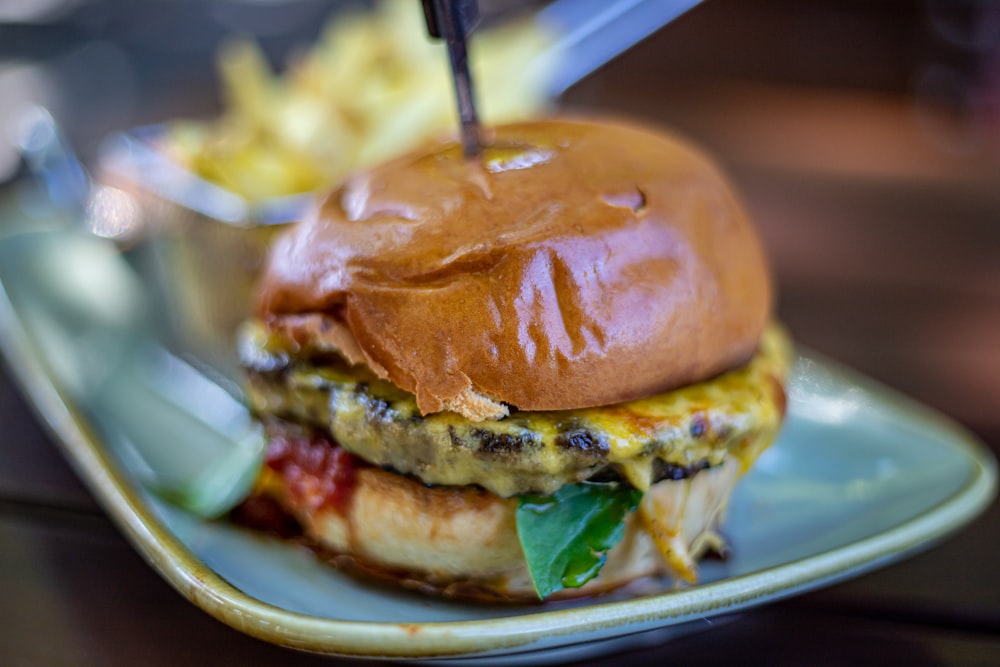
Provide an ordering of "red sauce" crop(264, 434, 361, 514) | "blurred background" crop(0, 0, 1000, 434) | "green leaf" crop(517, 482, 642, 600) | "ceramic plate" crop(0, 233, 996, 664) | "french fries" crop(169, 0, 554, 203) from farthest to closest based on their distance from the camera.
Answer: "blurred background" crop(0, 0, 1000, 434) → "french fries" crop(169, 0, 554, 203) → "red sauce" crop(264, 434, 361, 514) → "green leaf" crop(517, 482, 642, 600) → "ceramic plate" crop(0, 233, 996, 664)

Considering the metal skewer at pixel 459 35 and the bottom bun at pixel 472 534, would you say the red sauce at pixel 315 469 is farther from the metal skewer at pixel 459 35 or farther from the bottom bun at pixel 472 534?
the metal skewer at pixel 459 35

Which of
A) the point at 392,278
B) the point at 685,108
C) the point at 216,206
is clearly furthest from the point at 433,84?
the point at 685,108

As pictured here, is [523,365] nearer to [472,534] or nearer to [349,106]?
[472,534]

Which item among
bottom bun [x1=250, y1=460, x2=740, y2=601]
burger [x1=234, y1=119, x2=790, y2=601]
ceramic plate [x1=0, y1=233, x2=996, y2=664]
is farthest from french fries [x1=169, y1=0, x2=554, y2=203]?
bottom bun [x1=250, y1=460, x2=740, y2=601]

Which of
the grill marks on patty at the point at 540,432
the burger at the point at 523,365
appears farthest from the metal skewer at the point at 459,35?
the grill marks on patty at the point at 540,432

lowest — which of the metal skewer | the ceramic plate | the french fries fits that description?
the ceramic plate

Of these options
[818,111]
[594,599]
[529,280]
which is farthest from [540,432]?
[818,111]

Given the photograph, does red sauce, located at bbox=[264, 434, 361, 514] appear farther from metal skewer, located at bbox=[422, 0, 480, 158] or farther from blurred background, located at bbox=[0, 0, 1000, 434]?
blurred background, located at bbox=[0, 0, 1000, 434]

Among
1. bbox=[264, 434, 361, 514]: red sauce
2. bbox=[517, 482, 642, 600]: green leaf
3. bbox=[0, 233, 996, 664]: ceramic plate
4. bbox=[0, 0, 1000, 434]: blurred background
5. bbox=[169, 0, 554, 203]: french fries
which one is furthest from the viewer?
bbox=[0, 0, 1000, 434]: blurred background
